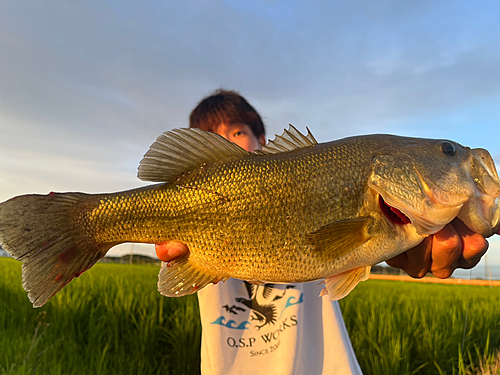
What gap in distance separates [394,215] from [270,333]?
5.92 ft

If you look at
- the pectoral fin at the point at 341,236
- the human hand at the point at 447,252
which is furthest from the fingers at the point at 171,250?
the human hand at the point at 447,252

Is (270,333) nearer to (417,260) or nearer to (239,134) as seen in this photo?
(417,260)

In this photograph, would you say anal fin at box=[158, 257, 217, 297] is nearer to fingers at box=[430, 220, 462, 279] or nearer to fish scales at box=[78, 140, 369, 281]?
fish scales at box=[78, 140, 369, 281]

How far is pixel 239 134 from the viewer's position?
3.74 m

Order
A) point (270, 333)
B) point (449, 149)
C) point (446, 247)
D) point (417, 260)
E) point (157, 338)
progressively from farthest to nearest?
point (157, 338)
point (270, 333)
point (417, 260)
point (446, 247)
point (449, 149)

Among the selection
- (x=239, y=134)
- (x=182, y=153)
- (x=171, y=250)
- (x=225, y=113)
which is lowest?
(x=171, y=250)

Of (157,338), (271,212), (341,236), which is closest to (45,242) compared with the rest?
(271,212)

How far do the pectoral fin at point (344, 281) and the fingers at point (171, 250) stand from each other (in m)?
0.85

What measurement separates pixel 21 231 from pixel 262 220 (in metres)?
1.33

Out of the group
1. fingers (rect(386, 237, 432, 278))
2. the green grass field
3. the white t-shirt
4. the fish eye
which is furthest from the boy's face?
the green grass field

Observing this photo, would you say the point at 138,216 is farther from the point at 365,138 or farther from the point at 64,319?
the point at 64,319

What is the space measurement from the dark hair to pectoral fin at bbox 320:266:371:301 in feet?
8.05

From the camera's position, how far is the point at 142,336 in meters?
4.37

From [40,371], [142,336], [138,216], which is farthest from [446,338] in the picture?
[40,371]
